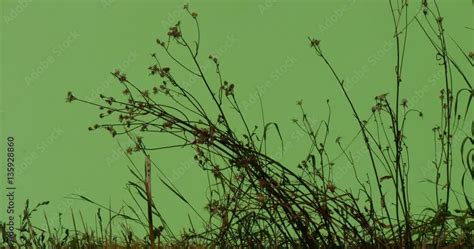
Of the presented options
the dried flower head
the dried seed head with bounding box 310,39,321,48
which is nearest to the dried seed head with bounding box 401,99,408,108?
the dried seed head with bounding box 310,39,321,48

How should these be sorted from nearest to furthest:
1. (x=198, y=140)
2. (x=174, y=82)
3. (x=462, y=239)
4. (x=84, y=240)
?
(x=198, y=140) < (x=174, y=82) < (x=462, y=239) < (x=84, y=240)

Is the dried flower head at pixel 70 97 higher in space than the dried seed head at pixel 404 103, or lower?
higher

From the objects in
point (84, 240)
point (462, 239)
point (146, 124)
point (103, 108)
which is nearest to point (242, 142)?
point (146, 124)

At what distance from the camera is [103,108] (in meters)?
2.90

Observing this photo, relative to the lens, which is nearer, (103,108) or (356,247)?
(103,108)

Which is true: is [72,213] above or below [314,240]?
above

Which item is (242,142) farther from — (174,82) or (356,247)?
(356,247)

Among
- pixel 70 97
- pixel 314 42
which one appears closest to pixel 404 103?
pixel 314 42

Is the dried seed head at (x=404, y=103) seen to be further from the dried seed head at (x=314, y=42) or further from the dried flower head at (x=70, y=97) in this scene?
the dried flower head at (x=70, y=97)

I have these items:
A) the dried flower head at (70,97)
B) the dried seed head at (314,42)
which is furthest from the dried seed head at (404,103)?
the dried flower head at (70,97)

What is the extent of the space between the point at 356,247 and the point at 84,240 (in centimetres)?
183

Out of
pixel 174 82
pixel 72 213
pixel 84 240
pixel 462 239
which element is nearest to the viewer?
pixel 174 82

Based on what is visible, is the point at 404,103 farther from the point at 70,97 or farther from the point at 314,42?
the point at 70,97

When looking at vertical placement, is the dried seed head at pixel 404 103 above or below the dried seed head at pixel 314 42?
below
